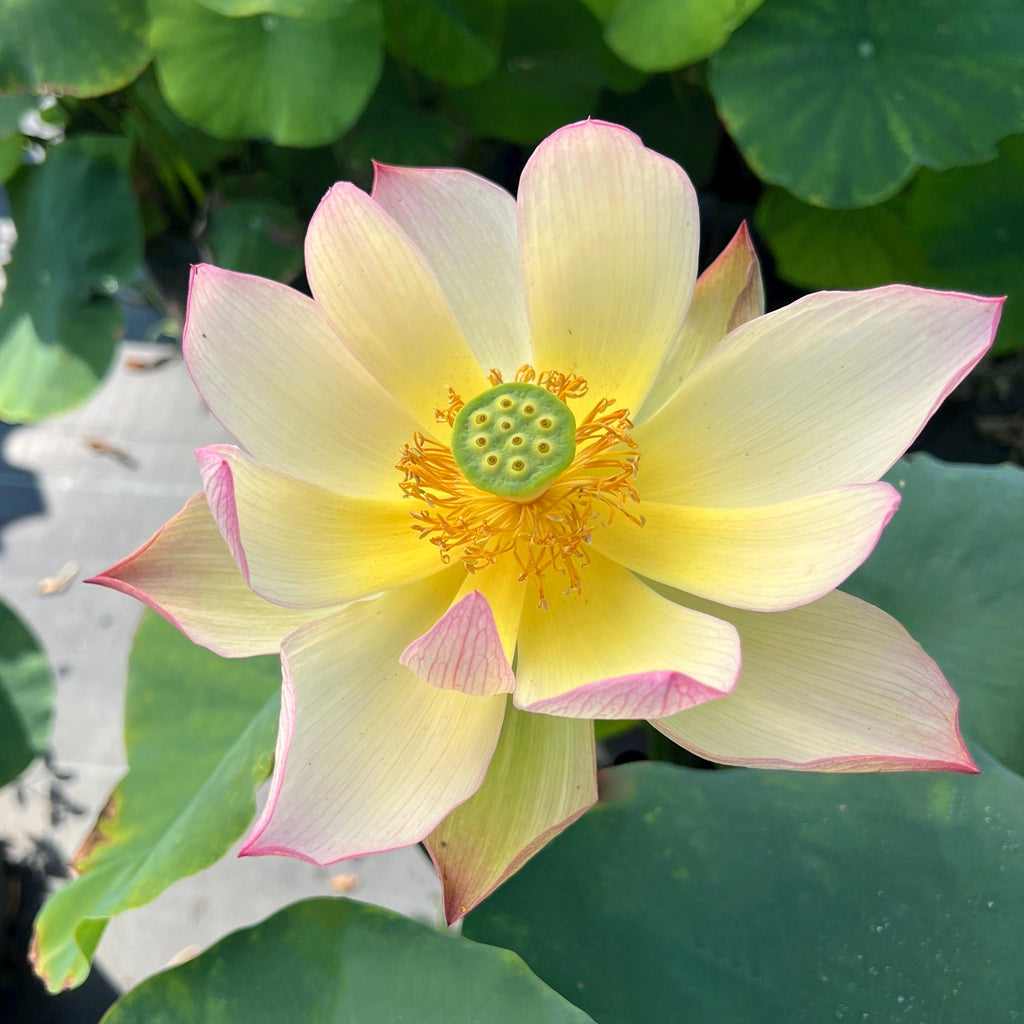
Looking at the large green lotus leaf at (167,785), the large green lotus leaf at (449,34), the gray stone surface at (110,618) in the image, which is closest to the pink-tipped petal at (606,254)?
the large green lotus leaf at (167,785)

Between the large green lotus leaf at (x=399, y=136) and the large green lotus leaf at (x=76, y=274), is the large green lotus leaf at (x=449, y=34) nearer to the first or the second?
the large green lotus leaf at (x=399, y=136)

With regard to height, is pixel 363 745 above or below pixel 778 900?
above

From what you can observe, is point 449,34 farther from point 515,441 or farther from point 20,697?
point 20,697

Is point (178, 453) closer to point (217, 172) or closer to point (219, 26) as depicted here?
point (217, 172)

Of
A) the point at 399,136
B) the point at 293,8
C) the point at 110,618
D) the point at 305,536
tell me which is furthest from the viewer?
the point at 110,618

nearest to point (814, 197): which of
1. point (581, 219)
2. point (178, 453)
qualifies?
point (581, 219)

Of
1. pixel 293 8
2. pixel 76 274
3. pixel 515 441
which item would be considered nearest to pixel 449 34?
pixel 293 8

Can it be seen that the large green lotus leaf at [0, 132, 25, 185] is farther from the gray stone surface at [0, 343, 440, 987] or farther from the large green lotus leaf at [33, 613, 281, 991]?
the large green lotus leaf at [33, 613, 281, 991]
